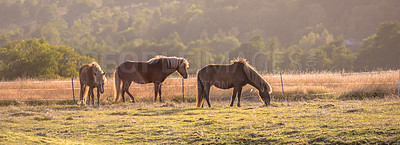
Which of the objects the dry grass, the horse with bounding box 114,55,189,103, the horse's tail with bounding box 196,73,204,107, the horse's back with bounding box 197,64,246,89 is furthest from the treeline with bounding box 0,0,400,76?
the horse's tail with bounding box 196,73,204,107

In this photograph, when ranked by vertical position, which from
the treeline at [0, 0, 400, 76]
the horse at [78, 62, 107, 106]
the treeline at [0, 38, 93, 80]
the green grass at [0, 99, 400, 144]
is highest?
the treeline at [0, 0, 400, 76]

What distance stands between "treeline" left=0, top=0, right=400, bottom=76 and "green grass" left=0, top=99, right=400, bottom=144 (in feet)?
149

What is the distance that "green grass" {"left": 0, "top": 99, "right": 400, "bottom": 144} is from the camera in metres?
7.58

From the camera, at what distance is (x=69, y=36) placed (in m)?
144

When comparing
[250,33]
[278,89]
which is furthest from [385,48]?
[250,33]

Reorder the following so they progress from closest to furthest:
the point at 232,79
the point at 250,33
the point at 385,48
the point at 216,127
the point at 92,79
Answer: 1. the point at 216,127
2. the point at 232,79
3. the point at 92,79
4. the point at 385,48
5. the point at 250,33

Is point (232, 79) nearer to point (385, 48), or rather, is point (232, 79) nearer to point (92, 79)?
point (92, 79)

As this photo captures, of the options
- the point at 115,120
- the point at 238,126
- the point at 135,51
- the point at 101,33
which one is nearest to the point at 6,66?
the point at 115,120

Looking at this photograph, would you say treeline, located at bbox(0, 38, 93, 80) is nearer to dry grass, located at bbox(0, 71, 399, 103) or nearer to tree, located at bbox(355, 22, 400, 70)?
dry grass, located at bbox(0, 71, 399, 103)

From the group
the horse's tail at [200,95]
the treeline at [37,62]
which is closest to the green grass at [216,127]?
the horse's tail at [200,95]

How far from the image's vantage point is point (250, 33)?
4749 inches

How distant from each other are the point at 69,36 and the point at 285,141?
144526 mm

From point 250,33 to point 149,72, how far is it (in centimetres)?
10565

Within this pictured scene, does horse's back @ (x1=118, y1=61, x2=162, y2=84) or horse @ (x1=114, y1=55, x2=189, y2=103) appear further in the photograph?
horse's back @ (x1=118, y1=61, x2=162, y2=84)
